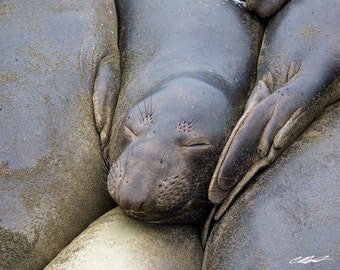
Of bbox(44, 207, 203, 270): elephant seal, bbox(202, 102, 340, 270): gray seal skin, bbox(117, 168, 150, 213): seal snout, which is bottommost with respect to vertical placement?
bbox(44, 207, 203, 270): elephant seal

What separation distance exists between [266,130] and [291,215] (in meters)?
0.45

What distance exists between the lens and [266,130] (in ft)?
12.2

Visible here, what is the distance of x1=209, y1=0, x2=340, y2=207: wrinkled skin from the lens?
12.2ft

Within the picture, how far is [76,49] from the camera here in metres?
4.48

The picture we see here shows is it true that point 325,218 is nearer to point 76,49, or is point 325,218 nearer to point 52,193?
point 52,193

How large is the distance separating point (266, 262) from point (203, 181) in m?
0.60

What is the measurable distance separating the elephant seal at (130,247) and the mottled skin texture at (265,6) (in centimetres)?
143

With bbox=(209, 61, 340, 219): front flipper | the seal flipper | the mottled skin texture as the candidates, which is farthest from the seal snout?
the mottled skin texture

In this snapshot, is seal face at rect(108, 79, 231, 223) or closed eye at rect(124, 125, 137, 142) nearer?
seal face at rect(108, 79, 231, 223)

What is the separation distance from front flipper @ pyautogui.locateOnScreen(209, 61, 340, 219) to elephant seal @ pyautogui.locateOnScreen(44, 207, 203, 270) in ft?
0.81

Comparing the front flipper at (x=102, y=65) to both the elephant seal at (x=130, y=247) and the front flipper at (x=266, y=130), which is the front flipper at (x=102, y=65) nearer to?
the elephant seal at (x=130, y=247)

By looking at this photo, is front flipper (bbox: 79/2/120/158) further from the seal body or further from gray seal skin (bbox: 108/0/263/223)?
the seal body

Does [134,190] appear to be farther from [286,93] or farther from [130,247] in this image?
[286,93]

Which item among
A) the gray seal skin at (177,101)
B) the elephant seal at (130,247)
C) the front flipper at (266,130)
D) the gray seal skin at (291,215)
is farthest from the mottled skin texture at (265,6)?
the elephant seal at (130,247)
